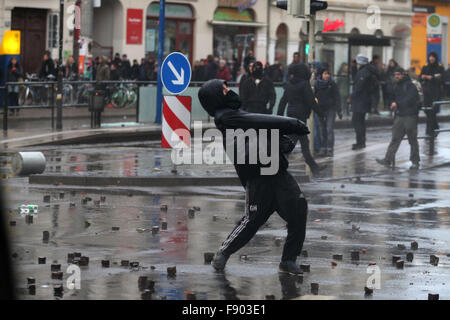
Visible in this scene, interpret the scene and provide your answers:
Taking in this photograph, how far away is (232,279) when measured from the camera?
7863mm

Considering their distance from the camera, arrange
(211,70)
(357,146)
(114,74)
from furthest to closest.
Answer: (211,70)
(114,74)
(357,146)

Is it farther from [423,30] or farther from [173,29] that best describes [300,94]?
[423,30]

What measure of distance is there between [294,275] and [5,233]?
503 cm

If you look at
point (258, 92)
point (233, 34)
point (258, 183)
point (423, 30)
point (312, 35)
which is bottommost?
point (258, 183)

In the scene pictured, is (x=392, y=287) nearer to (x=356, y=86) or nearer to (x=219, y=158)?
(x=219, y=158)

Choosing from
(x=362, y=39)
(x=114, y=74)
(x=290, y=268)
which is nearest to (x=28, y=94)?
(x=114, y=74)

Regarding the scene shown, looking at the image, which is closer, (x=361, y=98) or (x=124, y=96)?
(x=361, y=98)

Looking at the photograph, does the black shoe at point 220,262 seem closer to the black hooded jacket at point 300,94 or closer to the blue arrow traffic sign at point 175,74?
the blue arrow traffic sign at point 175,74

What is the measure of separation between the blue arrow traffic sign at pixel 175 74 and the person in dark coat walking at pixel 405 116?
404cm

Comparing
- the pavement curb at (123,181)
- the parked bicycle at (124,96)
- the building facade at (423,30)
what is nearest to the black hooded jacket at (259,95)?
the pavement curb at (123,181)

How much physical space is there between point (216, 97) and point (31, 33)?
33217mm

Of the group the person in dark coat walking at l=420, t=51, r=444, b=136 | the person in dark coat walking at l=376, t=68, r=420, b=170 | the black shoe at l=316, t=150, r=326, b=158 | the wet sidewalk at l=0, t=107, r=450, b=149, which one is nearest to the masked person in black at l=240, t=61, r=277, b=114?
the black shoe at l=316, t=150, r=326, b=158

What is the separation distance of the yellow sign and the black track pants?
2288 centimetres

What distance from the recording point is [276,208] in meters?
8.34
